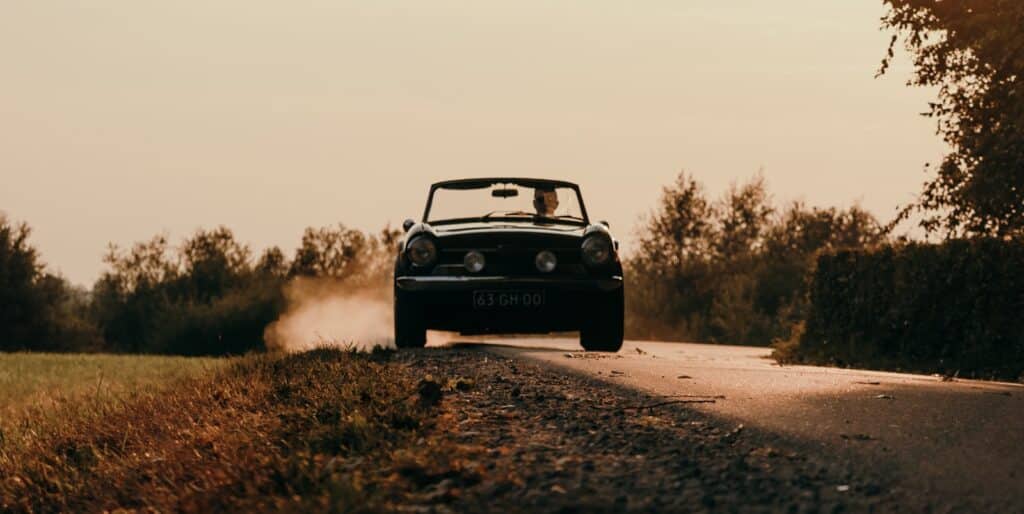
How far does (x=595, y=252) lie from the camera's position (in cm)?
1353

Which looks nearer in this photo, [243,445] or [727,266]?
[243,445]

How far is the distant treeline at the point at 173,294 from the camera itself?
52094mm

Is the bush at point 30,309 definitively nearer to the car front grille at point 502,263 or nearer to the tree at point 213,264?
the tree at point 213,264

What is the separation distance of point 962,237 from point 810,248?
3166 centimetres

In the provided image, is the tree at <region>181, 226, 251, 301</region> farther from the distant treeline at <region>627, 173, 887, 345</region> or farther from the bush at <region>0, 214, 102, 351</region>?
the distant treeline at <region>627, 173, 887, 345</region>

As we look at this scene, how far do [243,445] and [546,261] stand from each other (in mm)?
6343

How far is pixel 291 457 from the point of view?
634cm

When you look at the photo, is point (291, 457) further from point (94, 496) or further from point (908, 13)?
point (908, 13)

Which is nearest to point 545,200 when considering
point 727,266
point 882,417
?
point 882,417

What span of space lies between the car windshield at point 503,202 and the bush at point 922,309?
688 centimetres

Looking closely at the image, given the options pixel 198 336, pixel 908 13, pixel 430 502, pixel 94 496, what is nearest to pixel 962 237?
pixel 908 13

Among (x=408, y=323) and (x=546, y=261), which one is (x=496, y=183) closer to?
(x=546, y=261)

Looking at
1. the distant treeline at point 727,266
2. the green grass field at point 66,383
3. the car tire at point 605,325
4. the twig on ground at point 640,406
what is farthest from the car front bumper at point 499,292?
the distant treeline at point 727,266

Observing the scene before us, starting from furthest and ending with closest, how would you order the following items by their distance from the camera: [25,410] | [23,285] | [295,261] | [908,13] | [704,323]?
[295,261] < [23,285] < [704,323] < [908,13] < [25,410]
